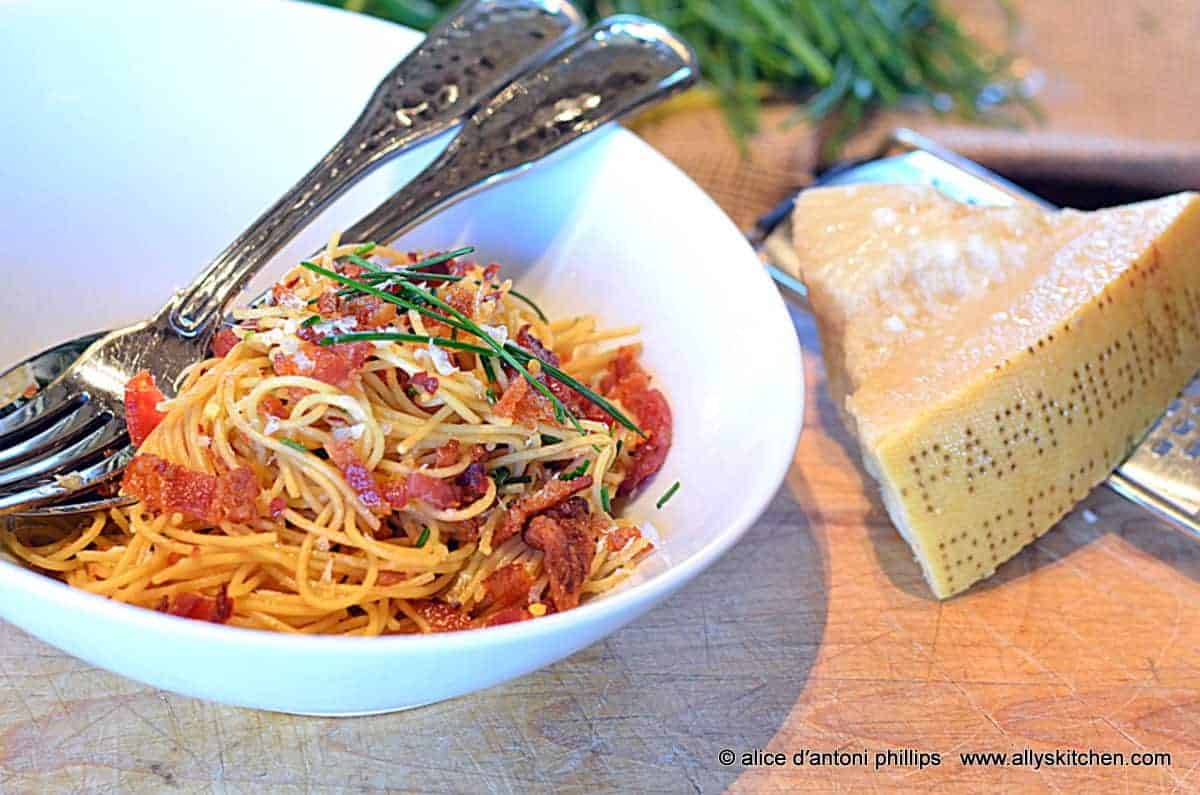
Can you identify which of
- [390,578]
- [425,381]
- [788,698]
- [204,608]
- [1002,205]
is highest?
[425,381]

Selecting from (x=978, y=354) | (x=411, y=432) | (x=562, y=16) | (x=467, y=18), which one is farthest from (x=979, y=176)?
(x=411, y=432)

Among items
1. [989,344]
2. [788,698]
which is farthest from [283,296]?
[989,344]

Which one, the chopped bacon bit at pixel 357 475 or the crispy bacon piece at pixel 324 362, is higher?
the crispy bacon piece at pixel 324 362

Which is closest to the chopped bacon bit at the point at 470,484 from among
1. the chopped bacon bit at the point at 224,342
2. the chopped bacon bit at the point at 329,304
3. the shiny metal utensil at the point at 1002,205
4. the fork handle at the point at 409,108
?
the chopped bacon bit at the point at 329,304

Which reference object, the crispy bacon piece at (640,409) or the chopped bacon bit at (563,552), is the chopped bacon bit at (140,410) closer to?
the chopped bacon bit at (563,552)

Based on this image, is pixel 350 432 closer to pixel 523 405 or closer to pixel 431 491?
pixel 431 491

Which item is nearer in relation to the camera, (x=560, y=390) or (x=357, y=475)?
(x=357, y=475)
